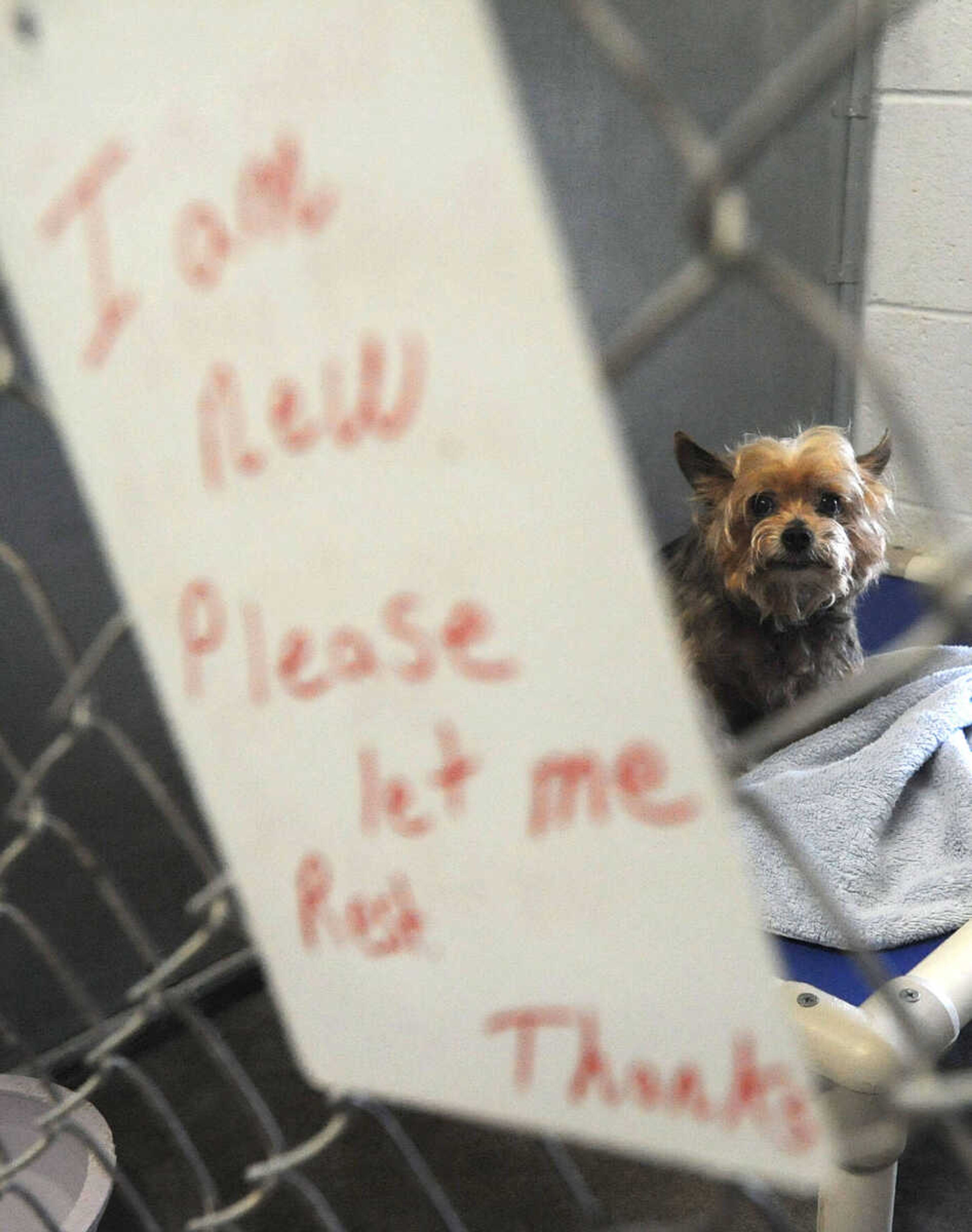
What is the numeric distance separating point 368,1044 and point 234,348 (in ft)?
0.83

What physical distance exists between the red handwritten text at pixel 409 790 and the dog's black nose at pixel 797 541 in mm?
1316

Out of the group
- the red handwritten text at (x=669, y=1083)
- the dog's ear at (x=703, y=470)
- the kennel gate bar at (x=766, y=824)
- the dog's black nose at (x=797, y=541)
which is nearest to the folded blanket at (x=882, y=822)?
the kennel gate bar at (x=766, y=824)

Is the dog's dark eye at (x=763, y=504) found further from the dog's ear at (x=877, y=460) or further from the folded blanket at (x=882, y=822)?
the folded blanket at (x=882, y=822)

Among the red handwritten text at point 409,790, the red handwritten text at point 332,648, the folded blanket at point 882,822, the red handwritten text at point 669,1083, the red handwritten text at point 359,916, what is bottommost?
the folded blanket at point 882,822

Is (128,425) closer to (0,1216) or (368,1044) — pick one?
(368,1044)

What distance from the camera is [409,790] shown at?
1.35ft

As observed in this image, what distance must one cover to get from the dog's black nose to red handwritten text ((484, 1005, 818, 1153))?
1.30 m

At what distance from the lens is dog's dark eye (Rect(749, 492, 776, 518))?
5.66 feet

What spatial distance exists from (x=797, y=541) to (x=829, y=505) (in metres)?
0.12

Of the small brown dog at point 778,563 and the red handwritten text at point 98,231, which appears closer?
the red handwritten text at point 98,231

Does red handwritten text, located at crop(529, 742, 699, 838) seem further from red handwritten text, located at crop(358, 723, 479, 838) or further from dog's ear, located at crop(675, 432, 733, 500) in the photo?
dog's ear, located at crop(675, 432, 733, 500)

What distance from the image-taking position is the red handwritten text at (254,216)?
35 cm

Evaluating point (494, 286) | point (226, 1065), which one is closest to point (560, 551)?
point (494, 286)

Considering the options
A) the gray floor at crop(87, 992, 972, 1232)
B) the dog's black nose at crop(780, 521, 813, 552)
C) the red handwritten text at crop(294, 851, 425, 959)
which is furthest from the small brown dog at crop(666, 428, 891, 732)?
the red handwritten text at crop(294, 851, 425, 959)
